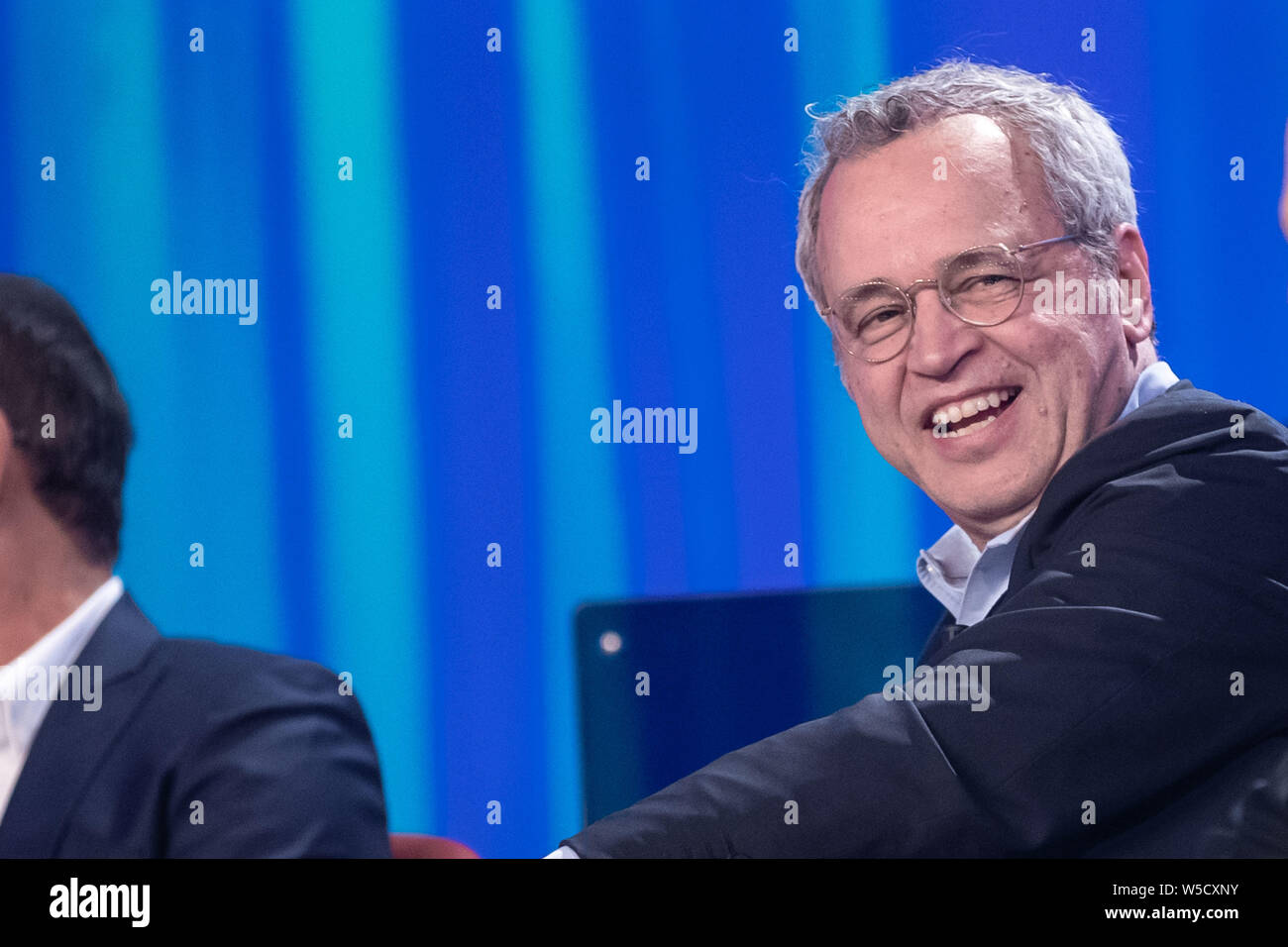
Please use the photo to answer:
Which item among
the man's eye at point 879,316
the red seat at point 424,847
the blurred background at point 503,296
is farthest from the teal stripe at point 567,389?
the man's eye at point 879,316

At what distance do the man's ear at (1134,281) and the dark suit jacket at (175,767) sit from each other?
141 centimetres

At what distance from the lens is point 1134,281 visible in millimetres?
1988

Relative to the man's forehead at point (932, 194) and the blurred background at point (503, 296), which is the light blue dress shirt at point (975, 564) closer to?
the blurred background at point (503, 296)

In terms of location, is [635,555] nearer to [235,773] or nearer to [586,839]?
[586,839]

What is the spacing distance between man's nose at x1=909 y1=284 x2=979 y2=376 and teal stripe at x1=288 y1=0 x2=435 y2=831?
84cm

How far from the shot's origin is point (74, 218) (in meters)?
2.12

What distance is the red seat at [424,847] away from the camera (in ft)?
6.37

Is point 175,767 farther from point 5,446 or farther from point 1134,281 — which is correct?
point 1134,281

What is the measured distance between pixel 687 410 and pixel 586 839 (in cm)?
70

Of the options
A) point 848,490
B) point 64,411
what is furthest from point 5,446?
point 848,490

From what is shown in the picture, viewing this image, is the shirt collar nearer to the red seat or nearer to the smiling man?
the red seat

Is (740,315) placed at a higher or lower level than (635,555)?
higher

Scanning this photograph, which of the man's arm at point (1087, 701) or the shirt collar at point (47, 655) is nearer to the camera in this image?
the man's arm at point (1087, 701)
